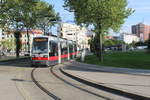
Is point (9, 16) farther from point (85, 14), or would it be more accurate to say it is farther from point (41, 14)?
point (41, 14)

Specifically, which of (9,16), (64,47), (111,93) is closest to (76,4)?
(64,47)

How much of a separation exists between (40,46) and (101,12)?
28.2 ft

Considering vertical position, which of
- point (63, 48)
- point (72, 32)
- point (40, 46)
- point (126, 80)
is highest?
point (72, 32)

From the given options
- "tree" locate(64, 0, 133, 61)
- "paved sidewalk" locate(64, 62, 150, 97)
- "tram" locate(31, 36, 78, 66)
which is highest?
"tree" locate(64, 0, 133, 61)

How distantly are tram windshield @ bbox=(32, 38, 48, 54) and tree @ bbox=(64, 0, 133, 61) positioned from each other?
6.98m

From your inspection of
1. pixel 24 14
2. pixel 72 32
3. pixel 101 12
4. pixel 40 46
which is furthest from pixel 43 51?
pixel 72 32

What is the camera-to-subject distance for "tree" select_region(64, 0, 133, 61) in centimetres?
3984

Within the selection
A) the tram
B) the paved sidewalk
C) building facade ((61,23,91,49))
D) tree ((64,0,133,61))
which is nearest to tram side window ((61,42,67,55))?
tree ((64,0,133,61))

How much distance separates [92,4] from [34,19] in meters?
43.0

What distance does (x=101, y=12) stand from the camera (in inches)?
1580

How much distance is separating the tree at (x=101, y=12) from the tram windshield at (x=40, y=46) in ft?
22.9

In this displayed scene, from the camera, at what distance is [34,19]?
80938 millimetres

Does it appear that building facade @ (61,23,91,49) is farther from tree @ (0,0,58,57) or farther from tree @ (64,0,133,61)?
tree @ (64,0,133,61)

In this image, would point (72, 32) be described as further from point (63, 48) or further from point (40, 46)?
point (40, 46)
